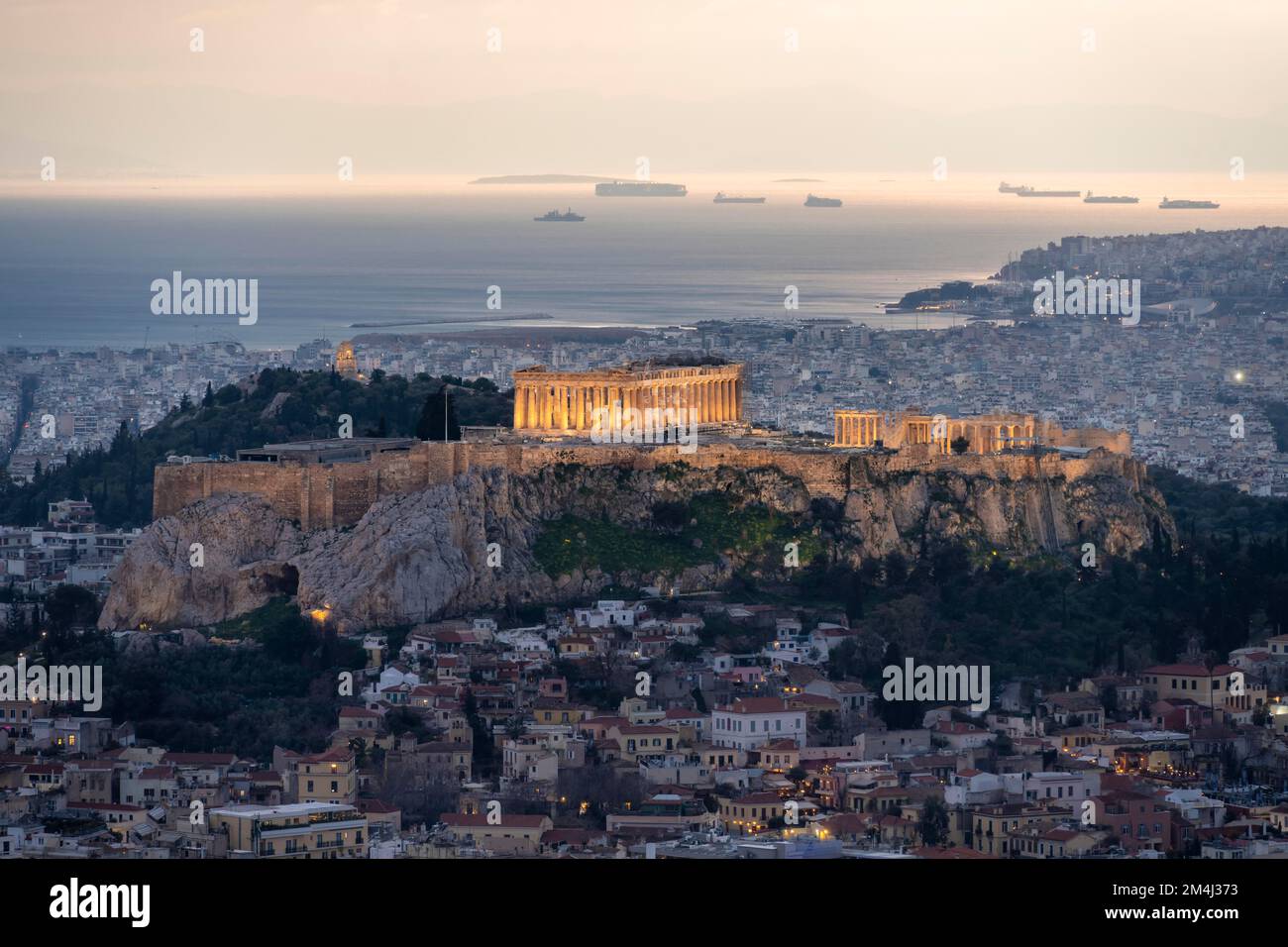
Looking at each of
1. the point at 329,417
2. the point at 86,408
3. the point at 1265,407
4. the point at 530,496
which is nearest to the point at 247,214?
the point at 86,408

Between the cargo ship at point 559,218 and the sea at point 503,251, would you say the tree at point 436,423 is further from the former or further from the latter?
the cargo ship at point 559,218

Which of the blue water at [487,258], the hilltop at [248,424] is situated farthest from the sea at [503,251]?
the hilltop at [248,424]

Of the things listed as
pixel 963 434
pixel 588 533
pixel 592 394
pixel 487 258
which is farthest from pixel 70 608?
pixel 487 258

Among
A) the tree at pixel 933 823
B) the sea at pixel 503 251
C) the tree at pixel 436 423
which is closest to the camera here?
the tree at pixel 933 823

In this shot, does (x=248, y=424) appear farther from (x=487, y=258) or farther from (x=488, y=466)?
(x=487, y=258)

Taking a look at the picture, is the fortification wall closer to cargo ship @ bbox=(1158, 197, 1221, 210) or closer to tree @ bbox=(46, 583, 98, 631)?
tree @ bbox=(46, 583, 98, 631)
